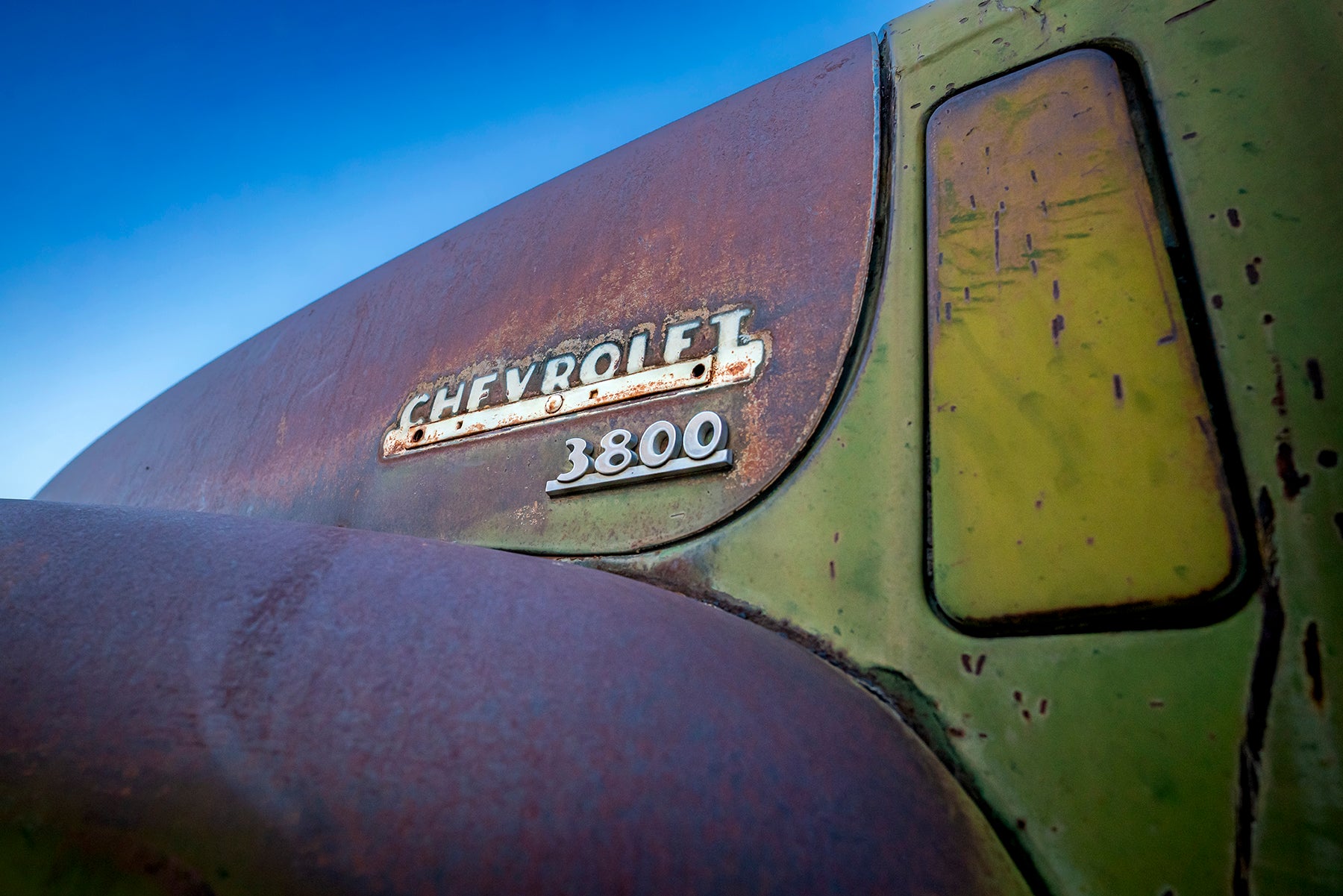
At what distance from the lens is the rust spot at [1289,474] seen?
48 centimetres

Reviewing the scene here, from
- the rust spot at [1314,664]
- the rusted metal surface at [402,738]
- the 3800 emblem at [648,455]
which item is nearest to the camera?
the rusted metal surface at [402,738]

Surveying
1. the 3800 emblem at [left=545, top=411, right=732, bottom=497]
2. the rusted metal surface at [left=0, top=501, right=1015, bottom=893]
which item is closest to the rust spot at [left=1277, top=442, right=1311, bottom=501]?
the rusted metal surface at [left=0, top=501, right=1015, bottom=893]

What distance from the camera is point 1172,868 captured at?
44 centimetres

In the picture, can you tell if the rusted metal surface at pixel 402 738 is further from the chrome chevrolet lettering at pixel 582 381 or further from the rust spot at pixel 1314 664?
the chrome chevrolet lettering at pixel 582 381

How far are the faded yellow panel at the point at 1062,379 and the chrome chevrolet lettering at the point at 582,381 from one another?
24 cm

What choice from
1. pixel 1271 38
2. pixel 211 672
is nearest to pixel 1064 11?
pixel 1271 38

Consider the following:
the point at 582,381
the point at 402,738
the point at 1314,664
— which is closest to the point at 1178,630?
the point at 1314,664

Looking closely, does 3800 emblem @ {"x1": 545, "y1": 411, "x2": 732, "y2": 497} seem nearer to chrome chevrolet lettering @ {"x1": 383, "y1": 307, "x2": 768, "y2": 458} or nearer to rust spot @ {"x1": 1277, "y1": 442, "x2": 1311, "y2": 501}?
chrome chevrolet lettering @ {"x1": 383, "y1": 307, "x2": 768, "y2": 458}

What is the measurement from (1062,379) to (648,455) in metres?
0.44

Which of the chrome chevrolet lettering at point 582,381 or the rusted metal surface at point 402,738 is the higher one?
the chrome chevrolet lettering at point 582,381

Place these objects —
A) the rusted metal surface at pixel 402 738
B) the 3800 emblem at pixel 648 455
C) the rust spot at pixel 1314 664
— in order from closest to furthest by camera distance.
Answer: the rusted metal surface at pixel 402 738, the rust spot at pixel 1314 664, the 3800 emblem at pixel 648 455

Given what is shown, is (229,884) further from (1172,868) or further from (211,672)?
(1172,868)

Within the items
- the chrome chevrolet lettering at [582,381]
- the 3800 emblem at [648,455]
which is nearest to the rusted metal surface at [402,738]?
the 3800 emblem at [648,455]

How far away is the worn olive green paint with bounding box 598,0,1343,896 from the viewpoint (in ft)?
1.46
